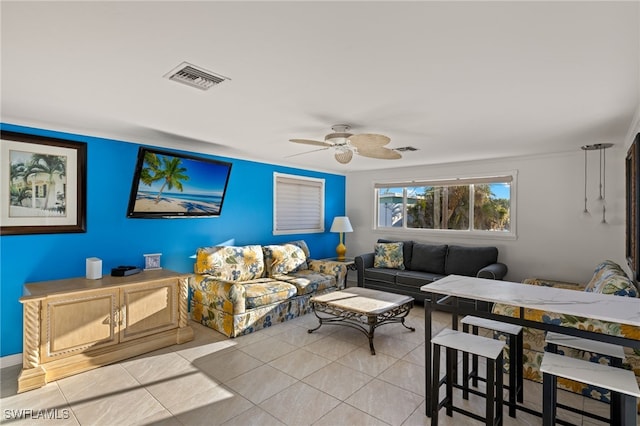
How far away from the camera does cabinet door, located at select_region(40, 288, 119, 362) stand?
272 centimetres

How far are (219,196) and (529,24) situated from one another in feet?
12.5

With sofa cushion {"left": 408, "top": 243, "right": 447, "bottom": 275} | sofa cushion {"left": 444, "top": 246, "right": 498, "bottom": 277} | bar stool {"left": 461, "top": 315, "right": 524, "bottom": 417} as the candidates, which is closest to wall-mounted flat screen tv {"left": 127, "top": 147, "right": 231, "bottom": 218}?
sofa cushion {"left": 408, "top": 243, "right": 447, "bottom": 275}

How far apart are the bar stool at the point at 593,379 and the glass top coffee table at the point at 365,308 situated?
1.71 metres

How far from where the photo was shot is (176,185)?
4.00 metres

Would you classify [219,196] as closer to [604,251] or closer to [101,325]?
[101,325]

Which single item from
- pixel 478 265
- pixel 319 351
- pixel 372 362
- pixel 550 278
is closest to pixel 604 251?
pixel 550 278

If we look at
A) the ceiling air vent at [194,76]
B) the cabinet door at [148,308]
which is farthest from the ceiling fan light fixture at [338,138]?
the cabinet door at [148,308]

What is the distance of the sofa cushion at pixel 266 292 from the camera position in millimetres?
3814

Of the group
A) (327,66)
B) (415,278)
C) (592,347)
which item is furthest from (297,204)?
(592,347)

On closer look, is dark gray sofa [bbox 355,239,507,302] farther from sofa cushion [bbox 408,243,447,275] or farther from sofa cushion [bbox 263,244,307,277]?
sofa cushion [bbox 263,244,307,277]

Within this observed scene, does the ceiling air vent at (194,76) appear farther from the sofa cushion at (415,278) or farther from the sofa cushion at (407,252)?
the sofa cushion at (407,252)

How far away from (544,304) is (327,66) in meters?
1.79

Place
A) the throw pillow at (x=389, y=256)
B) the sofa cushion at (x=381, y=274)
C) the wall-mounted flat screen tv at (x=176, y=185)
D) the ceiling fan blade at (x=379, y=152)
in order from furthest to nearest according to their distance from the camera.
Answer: the throw pillow at (x=389, y=256) → the sofa cushion at (x=381, y=274) → the wall-mounted flat screen tv at (x=176, y=185) → the ceiling fan blade at (x=379, y=152)

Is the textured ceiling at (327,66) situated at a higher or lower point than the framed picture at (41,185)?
higher
